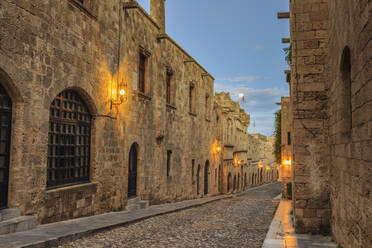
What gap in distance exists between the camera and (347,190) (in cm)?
495

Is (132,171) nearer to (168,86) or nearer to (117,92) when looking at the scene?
(117,92)

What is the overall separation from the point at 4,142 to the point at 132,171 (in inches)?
239

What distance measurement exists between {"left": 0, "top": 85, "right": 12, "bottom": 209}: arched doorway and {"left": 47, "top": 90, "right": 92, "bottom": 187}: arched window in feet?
4.15

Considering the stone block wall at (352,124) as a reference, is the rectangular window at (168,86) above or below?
above

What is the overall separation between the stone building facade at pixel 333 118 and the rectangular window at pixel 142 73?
264 inches

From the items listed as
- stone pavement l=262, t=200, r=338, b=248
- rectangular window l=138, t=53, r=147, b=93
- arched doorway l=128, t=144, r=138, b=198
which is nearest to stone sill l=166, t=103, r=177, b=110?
rectangular window l=138, t=53, r=147, b=93

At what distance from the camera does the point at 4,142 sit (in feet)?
21.3

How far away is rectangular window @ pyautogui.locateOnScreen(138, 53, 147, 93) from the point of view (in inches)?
520

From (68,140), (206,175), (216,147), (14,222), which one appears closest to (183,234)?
(14,222)

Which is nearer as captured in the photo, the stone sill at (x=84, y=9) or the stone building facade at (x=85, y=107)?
the stone building facade at (x=85, y=107)

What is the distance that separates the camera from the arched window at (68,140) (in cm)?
795

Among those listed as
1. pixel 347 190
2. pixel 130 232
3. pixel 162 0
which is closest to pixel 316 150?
pixel 347 190

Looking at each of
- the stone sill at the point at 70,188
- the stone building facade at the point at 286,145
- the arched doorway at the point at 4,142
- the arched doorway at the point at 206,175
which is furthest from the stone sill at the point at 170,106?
the arched doorway at the point at 4,142

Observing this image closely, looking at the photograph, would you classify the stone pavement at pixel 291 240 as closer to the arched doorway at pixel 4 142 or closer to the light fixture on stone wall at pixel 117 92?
the arched doorway at pixel 4 142
